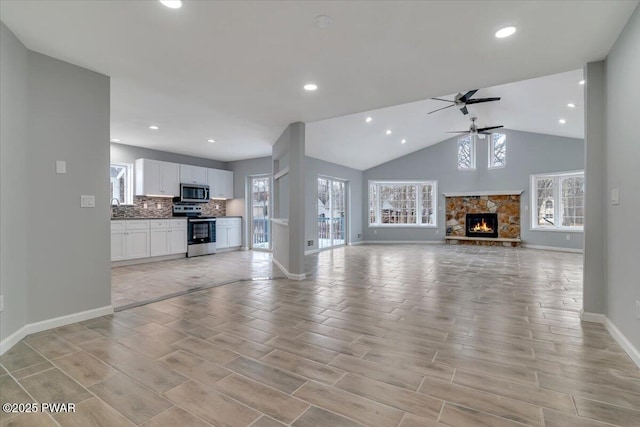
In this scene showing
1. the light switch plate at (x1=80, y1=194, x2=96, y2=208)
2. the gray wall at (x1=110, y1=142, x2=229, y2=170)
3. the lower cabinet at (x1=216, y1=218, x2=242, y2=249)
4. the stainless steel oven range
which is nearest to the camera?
the light switch plate at (x1=80, y1=194, x2=96, y2=208)

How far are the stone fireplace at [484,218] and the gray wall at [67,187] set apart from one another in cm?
965

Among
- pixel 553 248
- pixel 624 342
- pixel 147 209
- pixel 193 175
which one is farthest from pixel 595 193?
pixel 147 209

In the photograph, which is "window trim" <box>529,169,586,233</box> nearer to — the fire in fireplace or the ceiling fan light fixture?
the fire in fireplace

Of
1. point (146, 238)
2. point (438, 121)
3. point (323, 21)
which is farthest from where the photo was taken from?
point (438, 121)

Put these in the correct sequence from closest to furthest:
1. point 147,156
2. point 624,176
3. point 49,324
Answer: point 624,176, point 49,324, point 147,156

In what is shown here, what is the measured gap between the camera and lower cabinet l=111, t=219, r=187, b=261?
229 inches

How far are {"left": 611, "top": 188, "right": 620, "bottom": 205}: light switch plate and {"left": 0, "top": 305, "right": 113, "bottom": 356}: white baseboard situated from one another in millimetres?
4814

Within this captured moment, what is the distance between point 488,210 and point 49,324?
10.5 metres

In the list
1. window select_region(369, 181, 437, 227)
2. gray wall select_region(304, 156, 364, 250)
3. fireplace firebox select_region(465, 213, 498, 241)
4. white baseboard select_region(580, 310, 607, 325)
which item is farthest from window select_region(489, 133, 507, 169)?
white baseboard select_region(580, 310, 607, 325)

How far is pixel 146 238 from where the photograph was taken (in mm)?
6266

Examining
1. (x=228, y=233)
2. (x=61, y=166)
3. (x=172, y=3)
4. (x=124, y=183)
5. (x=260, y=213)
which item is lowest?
(x=228, y=233)

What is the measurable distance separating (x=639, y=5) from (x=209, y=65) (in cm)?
340

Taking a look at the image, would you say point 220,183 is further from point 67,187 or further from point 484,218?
point 484,218

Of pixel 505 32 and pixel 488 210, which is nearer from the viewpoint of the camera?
pixel 505 32
